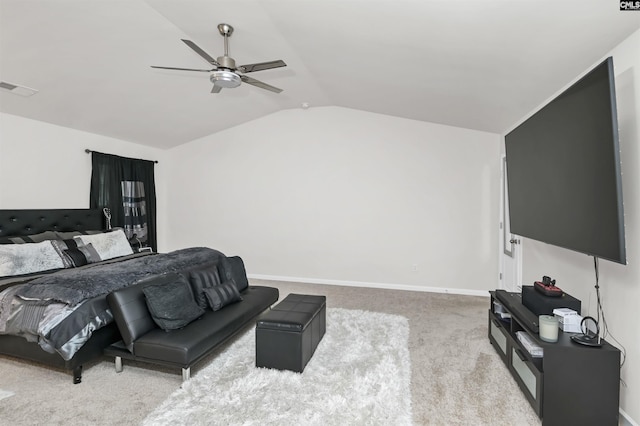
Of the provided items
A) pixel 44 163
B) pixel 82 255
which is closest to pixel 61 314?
pixel 82 255

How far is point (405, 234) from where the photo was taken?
4980 millimetres

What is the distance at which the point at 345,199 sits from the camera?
5234 millimetres

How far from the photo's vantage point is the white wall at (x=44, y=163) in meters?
3.71

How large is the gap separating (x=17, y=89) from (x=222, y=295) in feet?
9.85

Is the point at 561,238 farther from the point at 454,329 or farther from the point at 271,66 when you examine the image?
the point at 271,66

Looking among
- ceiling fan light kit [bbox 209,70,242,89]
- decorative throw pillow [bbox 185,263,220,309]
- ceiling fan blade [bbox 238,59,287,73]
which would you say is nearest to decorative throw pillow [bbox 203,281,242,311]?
decorative throw pillow [bbox 185,263,220,309]

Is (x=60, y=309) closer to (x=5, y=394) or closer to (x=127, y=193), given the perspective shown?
(x=5, y=394)

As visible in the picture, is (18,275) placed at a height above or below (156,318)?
above

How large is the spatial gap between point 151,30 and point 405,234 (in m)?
4.06

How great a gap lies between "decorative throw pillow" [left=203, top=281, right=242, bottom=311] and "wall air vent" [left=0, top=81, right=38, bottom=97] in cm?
281

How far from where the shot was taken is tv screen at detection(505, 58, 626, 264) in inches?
65.0

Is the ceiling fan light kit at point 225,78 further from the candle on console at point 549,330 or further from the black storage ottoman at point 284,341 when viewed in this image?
the candle on console at point 549,330

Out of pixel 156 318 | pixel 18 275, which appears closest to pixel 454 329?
pixel 156 318

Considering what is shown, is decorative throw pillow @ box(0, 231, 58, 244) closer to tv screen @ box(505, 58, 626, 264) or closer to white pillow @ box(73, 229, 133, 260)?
white pillow @ box(73, 229, 133, 260)
